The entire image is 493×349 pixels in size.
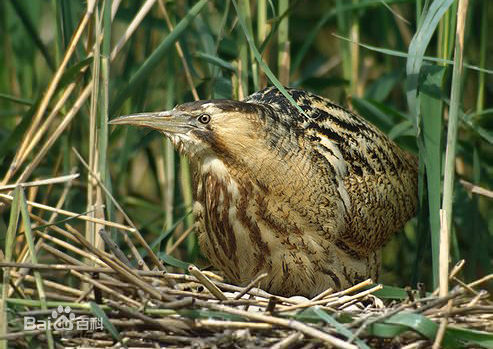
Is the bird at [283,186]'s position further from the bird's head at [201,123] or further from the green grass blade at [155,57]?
the green grass blade at [155,57]

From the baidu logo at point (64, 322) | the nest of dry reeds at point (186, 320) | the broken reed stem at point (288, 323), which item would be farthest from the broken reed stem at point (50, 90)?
the broken reed stem at point (288, 323)

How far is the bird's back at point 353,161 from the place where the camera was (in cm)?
346

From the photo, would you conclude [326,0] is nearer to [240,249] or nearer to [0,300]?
[240,249]

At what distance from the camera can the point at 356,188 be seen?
352cm

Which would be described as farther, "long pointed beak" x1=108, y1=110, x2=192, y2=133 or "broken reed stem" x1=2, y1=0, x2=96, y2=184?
"broken reed stem" x1=2, y1=0, x2=96, y2=184

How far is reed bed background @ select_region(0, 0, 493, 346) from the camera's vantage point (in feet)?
10.5

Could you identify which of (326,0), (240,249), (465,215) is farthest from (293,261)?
(326,0)

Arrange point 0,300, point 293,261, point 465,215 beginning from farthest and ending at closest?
1. point 465,215
2. point 293,261
3. point 0,300

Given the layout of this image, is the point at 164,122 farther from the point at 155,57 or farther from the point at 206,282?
the point at 206,282

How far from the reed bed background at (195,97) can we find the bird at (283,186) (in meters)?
0.19

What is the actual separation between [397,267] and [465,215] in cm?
63

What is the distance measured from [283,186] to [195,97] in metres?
0.69

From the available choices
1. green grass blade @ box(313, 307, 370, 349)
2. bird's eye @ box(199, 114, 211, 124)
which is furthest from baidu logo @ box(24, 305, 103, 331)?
bird's eye @ box(199, 114, 211, 124)

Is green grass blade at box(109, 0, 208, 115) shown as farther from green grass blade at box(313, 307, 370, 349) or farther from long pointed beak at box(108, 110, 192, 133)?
green grass blade at box(313, 307, 370, 349)
